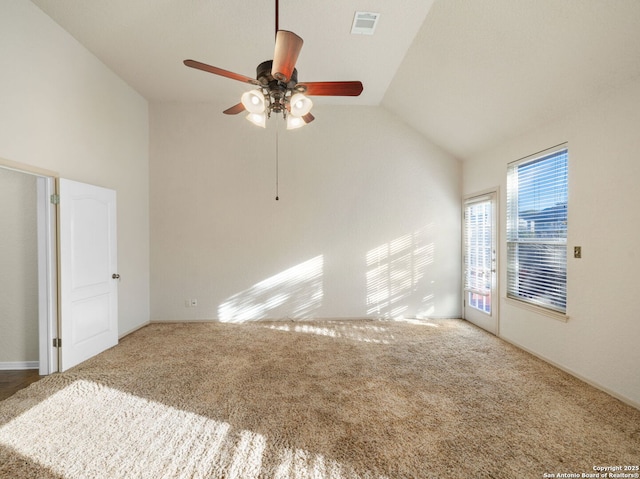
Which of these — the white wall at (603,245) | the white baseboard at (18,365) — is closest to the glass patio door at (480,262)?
the white wall at (603,245)

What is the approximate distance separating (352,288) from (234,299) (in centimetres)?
193

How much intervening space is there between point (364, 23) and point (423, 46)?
0.72 metres

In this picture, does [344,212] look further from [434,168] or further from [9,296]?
[9,296]

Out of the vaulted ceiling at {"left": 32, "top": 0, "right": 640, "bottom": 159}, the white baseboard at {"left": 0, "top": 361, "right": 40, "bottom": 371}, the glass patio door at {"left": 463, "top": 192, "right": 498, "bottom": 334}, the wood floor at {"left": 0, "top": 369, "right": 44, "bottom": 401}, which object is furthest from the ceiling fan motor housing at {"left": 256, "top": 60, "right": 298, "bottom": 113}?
the white baseboard at {"left": 0, "top": 361, "right": 40, "bottom": 371}

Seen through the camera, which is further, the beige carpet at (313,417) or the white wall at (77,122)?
the white wall at (77,122)

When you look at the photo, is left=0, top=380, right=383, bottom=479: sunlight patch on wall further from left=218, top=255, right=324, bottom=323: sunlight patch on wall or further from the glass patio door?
the glass patio door

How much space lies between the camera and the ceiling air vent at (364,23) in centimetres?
264

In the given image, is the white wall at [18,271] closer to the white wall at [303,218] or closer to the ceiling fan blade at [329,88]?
the white wall at [303,218]

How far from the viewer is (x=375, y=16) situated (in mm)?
2650

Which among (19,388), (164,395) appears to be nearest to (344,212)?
(164,395)

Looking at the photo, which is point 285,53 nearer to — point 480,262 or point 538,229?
point 538,229

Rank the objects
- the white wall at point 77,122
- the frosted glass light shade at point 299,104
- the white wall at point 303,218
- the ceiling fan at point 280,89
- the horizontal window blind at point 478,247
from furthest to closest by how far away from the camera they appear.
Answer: the white wall at point 303,218, the horizontal window blind at point 478,247, the white wall at point 77,122, the frosted glass light shade at point 299,104, the ceiling fan at point 280,89

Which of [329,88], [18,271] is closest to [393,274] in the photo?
[329,88]

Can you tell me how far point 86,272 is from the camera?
3.06 m
